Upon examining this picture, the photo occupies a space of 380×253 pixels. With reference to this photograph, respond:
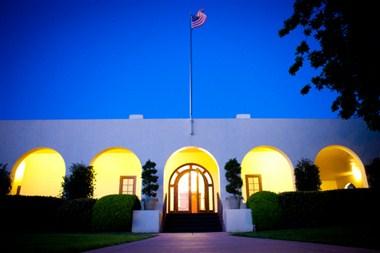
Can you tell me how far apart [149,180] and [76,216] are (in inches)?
114

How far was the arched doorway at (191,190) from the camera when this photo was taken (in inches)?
518

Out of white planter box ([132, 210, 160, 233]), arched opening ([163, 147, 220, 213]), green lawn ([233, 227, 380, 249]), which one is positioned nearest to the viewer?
green lawn ([233, 227, 380, 249])

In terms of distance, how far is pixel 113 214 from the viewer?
339 inches

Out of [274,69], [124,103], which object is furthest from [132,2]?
[274,69]

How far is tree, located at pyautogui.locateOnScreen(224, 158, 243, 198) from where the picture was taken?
10008 millimetres

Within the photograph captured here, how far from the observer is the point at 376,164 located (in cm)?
1053

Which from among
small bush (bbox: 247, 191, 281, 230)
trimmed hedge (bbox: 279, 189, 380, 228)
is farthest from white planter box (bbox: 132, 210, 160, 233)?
trimmed hedge (bbox: 279, 189, 380, 228)

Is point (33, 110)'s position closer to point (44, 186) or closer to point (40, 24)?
point (40, 24)

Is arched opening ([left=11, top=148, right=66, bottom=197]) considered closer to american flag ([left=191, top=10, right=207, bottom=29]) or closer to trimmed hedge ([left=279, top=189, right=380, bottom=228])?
american flag ([left=191, top=10, right=207, bottom=29])

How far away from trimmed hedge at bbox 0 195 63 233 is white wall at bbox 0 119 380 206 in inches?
84.3

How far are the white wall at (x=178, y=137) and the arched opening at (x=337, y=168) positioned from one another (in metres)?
1.60

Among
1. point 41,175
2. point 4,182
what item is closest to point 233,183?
point 4,182

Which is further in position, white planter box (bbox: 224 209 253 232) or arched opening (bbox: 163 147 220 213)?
arched opening (bbox: 163 147 220 213)

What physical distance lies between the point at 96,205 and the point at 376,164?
37.8 feet
